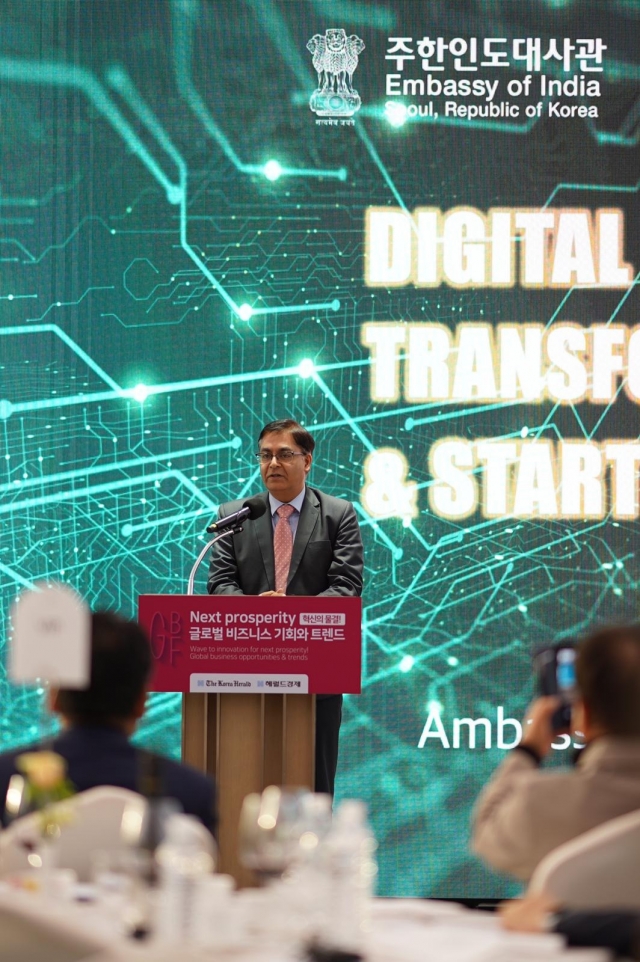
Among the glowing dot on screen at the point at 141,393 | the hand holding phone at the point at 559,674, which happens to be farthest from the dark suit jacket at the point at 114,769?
the glowing dot on screen at the point at 141,393

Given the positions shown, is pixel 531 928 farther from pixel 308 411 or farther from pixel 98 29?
pixel 98 29

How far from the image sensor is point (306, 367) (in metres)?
5.92

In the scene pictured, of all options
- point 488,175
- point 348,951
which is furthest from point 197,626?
point 488,175

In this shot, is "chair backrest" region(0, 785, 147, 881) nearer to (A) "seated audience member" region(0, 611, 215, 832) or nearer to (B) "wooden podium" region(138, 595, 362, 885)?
(A) "seated audience member" region(0, 611, 215, 832)

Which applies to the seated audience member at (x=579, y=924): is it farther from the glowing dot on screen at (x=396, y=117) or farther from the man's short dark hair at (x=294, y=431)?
the glowing dot on screen at (x=396, y=117)

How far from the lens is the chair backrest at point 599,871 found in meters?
1.90

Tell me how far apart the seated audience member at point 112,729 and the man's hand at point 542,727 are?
538 millimetres

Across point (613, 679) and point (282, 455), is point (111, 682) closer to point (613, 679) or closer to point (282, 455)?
point (613, 679)

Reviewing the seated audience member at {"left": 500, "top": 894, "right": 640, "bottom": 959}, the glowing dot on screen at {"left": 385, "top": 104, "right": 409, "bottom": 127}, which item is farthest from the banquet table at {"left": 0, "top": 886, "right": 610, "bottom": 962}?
the glowing dot on screen at {"left": 385, "top": 104, "right": 409, "bottom": 127}

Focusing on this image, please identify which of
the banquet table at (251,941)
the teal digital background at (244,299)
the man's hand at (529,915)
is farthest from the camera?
the teal digital background at (244,299)

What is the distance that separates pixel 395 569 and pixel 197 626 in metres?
1.93

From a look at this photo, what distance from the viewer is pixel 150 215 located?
596 centimetres

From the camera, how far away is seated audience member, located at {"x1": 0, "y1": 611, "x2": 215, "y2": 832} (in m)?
2.16

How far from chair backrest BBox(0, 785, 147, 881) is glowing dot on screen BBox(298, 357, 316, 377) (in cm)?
397
